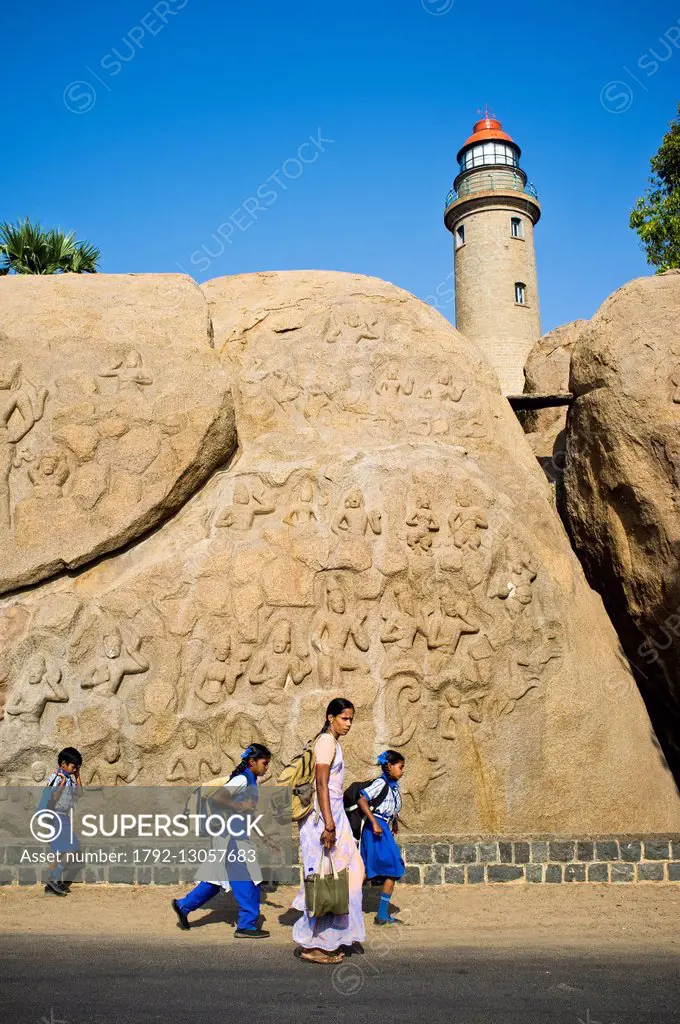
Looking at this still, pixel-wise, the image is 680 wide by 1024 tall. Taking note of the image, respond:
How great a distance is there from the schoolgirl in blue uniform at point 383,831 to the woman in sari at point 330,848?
40.3 inches

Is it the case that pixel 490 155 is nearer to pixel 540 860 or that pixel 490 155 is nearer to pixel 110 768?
pixel 110 768

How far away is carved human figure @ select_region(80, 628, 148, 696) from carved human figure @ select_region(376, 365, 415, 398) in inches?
151

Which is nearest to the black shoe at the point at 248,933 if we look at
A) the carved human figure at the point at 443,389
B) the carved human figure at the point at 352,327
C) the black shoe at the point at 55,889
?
the black shoe at the point at 55,889

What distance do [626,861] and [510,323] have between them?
24.0 meters

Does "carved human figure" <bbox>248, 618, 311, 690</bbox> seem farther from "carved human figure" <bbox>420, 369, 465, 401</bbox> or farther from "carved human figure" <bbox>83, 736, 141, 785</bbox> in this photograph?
"carved human figure" <bbox>420, 369, 465, 401</bbox>

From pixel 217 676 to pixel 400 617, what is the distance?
1.83 m

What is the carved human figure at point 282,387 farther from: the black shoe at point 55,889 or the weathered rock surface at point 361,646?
the black shoe at point 55,889

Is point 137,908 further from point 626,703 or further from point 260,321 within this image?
point 260,321

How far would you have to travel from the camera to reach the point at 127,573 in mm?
8781

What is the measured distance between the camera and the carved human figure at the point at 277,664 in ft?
27.2

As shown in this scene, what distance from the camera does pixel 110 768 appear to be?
8109 mm

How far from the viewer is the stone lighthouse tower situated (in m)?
29.3

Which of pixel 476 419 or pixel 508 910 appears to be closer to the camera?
pixel 508 910

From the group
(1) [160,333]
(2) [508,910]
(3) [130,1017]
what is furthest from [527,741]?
(1) [160,333]
